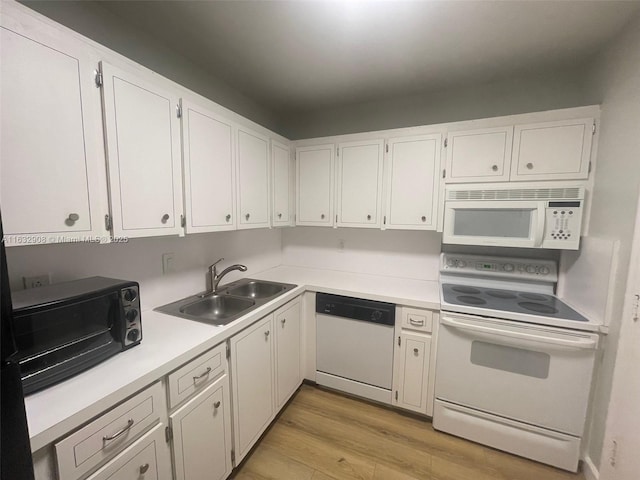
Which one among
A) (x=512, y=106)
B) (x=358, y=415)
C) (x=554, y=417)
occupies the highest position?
(x=512, y=106)

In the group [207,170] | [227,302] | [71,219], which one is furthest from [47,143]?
[227,302]

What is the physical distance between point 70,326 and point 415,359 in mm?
1974

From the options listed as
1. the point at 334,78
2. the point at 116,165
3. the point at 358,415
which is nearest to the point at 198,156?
the point at 116,165

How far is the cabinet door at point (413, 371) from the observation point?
1870 millimetres

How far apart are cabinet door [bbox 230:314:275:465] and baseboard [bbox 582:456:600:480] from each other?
6.35 ft

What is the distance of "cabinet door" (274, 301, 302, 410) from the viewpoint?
6.15 feet

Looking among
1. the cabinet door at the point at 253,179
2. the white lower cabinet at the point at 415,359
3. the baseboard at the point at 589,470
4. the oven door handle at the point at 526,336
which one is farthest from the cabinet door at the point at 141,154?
the baseboard at the point at 589,470

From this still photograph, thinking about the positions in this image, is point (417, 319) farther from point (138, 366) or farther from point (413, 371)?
point (138, 366)

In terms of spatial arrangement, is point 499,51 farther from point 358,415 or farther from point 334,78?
point 358,415

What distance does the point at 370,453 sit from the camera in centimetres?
168

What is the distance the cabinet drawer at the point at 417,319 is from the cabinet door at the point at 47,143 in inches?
73.7

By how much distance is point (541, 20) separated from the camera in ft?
4.62

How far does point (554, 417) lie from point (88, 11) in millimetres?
3470

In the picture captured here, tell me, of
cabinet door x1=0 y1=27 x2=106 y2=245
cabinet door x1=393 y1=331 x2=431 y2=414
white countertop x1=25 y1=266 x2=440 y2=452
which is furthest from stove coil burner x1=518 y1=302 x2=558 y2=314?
cabinet door x1=0 y1=27 x2=106 y2=245
